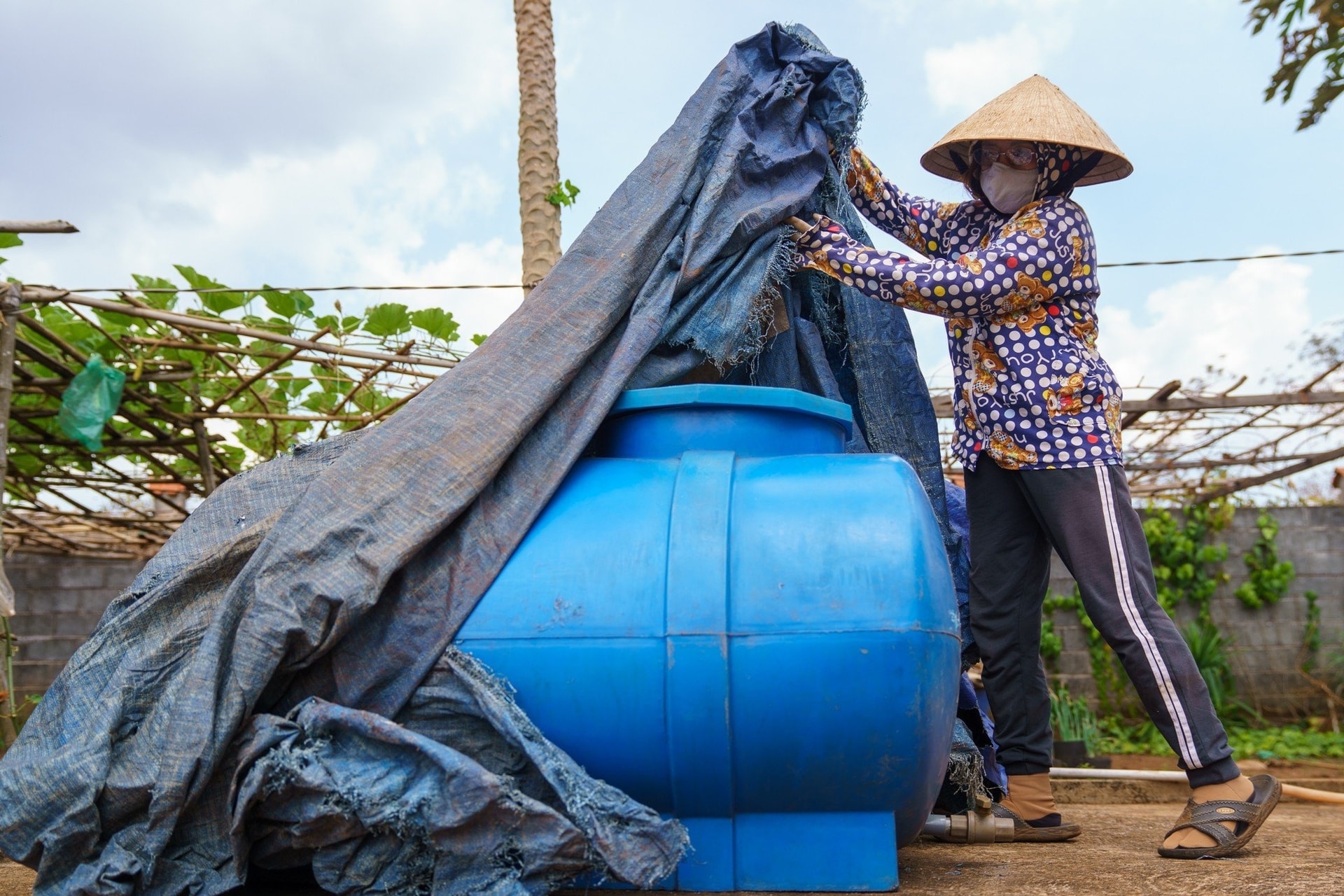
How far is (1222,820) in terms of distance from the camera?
2.21 metres

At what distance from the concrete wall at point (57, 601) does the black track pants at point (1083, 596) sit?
21.6ft

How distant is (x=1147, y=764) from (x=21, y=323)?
19.2ft

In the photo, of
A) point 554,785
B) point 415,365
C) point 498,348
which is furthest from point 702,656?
point 415,365

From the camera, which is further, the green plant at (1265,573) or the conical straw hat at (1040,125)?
the green plant at (1265,573)

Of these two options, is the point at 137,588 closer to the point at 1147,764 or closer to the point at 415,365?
the point at 415,365

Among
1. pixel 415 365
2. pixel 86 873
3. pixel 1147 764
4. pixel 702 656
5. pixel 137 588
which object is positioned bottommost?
pixel 1147 764

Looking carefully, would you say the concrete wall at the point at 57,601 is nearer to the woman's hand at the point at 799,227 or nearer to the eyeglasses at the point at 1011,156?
the woman's hand at the point at 799,227

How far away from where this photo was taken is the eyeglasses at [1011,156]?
8.30ft

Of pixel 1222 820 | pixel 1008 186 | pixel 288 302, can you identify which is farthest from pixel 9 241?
pixel 1222 820

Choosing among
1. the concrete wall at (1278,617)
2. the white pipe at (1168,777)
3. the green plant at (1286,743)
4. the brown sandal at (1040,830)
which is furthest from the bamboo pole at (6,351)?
the green plant at (1286,743)

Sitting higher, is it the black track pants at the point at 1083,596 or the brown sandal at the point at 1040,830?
the black track pants at the point at 1083,596

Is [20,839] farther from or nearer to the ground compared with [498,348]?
nearer to the ground

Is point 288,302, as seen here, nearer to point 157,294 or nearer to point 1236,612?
point 157,294

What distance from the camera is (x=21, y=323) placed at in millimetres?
4613
